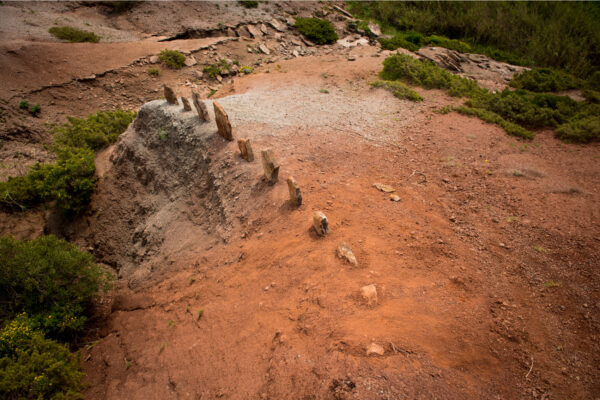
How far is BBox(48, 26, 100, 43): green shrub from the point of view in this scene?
49.8 ft

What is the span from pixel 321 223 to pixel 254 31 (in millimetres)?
17793

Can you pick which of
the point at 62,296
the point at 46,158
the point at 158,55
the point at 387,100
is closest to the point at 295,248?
the point at 62,296

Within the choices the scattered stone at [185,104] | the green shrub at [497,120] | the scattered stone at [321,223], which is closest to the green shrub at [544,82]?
the green shrub at [497,120]

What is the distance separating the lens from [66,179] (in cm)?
834

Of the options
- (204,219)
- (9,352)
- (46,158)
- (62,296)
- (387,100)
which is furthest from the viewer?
(46,158)

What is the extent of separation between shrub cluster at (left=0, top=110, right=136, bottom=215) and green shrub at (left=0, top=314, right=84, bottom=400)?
5044 mm

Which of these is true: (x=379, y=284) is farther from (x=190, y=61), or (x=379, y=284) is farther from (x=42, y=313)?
(x=190, y=61)

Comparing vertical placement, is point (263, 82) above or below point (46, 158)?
above

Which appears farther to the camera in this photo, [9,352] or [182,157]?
[182,157]

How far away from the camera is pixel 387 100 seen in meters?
10.1

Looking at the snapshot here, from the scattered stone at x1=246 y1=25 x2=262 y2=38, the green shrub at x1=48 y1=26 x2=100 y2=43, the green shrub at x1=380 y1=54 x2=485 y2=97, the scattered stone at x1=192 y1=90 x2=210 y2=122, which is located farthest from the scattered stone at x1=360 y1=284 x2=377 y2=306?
the green shrub at x1=48 y1=26 x2=100 y2=43

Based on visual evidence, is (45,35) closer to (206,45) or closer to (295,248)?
(206,45)

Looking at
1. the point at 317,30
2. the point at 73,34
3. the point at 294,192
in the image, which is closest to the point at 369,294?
A: the point at 294,192

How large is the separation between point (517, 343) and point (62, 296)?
704 cm
